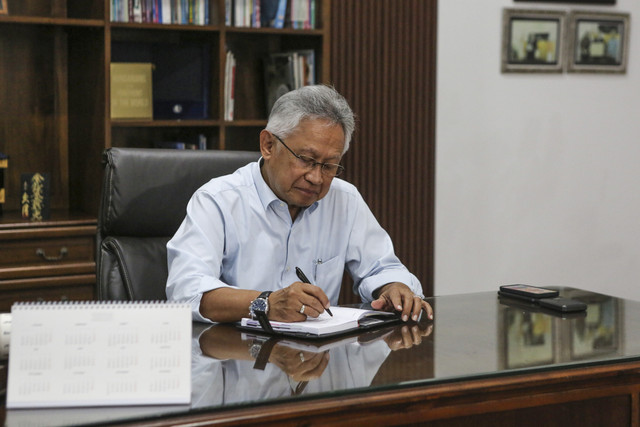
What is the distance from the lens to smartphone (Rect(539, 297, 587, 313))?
2008 mm

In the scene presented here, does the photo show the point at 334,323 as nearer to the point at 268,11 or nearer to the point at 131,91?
the point at 131,91

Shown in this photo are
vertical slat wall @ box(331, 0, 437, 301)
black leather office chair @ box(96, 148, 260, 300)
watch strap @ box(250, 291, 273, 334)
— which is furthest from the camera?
vertical slat wall @ box(331, 0, 437, 301)

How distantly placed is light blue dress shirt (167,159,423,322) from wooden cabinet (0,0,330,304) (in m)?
1.24

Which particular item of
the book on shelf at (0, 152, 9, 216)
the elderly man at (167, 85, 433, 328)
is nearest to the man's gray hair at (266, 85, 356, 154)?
the elderly man at (167, 85, 433, 328)

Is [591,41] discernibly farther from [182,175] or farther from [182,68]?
[182,175]

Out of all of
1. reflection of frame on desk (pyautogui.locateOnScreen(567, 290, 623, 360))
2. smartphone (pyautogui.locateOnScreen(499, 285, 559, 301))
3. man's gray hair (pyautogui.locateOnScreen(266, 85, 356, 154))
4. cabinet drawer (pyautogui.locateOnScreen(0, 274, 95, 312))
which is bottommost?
cabinet drawer (pyautogui.locateOnScreen(0, 274, 95, 312))

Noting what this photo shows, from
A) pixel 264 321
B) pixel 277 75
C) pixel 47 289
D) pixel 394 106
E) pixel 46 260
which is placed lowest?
pixel 47 289

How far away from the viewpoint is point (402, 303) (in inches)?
77.7

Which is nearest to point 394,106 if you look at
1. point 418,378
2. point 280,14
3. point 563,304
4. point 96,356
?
point 280,14

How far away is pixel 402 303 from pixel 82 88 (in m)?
2.08

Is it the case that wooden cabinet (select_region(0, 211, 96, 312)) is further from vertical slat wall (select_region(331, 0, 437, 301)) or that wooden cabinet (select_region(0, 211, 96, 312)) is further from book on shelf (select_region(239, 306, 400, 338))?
book on shelf (select_region(239, 306, 400, 338))

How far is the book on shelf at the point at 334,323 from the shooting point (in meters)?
1.70

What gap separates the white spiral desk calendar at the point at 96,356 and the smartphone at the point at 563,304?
3.44 ft

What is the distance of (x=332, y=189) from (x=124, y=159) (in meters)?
0.58
